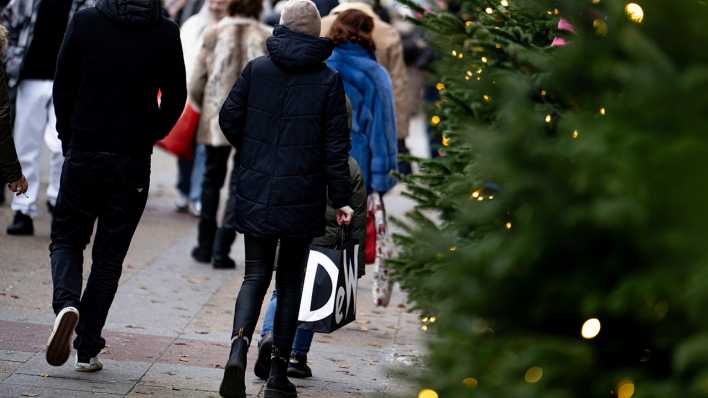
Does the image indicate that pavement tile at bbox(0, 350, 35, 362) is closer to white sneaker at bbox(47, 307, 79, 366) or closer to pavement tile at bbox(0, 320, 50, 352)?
pavement tile at bbox(0, 320, 50, 352)

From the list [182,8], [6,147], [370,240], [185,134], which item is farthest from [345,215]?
[182,8]

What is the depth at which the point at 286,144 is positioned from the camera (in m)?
5.76

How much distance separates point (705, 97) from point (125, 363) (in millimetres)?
4506

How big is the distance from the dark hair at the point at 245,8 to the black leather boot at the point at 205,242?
5.04 ft

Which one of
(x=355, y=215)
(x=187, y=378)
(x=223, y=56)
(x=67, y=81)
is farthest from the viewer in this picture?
(x=223, y=56)

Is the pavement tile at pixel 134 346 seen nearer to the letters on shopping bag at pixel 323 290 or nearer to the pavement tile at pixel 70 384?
the pavement tile at pixel 70 384

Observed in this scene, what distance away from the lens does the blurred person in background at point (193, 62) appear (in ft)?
34.6

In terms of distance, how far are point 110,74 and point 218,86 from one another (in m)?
3.73

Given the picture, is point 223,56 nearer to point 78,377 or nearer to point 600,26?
point 78,377

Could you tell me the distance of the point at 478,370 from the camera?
2.71 m

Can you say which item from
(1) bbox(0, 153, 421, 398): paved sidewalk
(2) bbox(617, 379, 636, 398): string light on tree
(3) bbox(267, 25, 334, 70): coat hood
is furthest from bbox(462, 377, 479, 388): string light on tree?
(3) bbox(267, 25, 334, 70): coat hood

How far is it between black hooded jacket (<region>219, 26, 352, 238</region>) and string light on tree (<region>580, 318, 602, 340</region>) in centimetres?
288

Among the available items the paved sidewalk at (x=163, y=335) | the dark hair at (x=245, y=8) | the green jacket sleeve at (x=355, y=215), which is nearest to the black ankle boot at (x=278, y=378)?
the paved sidewalk at (x=163, y=335)

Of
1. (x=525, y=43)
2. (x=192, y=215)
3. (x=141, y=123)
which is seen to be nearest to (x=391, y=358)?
(x=141, y=123)
